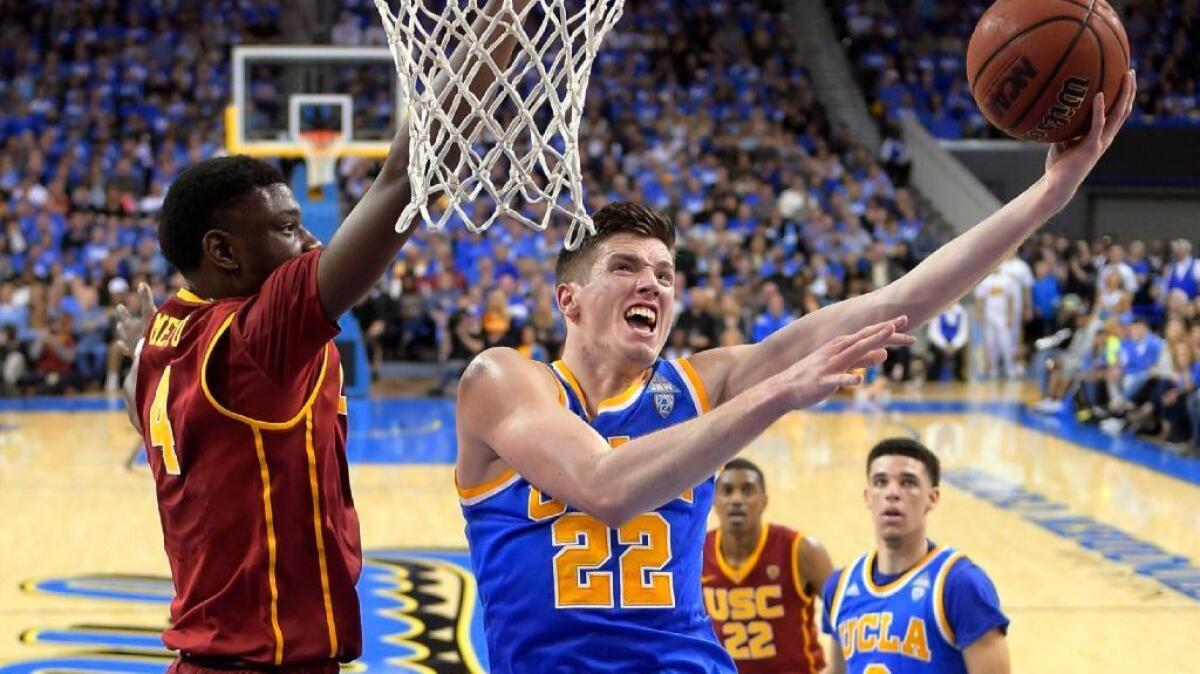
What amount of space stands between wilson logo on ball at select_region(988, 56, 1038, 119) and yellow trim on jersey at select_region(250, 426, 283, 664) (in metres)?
1.74

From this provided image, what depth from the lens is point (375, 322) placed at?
17500 mm

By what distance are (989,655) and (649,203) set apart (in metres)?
16.3

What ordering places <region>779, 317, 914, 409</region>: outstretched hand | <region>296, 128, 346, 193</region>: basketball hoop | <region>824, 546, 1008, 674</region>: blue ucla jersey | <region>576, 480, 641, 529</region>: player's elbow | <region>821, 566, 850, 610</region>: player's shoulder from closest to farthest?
1. <region>779, 317, 914, 409</region>: outstretched hand
2. <region>576, 480, 641, 529</region>: player's elbow
3. <region>824, 546, 1008, 674</region>: blue ucla jersey
4. <region>821, 566, 850, 610</region>: player's shoulder
5. <region>296, 128, 346, 193</region>: basketball hoop

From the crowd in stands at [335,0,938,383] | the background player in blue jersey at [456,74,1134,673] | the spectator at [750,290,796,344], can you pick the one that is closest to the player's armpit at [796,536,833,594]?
the background player in blue jersey at [456,74,1134,673]

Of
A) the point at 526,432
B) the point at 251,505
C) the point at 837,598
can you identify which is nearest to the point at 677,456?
the point at 526,432

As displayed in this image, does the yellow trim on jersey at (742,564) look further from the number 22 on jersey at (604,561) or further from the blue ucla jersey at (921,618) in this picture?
the number 22 on jersey at (604,561)

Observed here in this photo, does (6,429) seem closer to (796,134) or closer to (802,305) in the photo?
(802,305)

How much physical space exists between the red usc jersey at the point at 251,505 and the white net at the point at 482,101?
0.43 metres

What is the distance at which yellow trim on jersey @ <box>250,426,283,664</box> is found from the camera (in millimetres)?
2947

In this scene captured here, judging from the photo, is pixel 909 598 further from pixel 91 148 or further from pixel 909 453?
pixel 91 148

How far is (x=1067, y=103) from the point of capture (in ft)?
10.6

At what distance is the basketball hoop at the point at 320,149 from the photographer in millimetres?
15266

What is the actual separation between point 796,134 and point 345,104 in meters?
9.39

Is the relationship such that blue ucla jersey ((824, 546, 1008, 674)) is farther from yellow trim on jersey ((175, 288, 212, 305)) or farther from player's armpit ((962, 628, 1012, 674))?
yellow trim on jersey ((175, 288, 212, 305))
